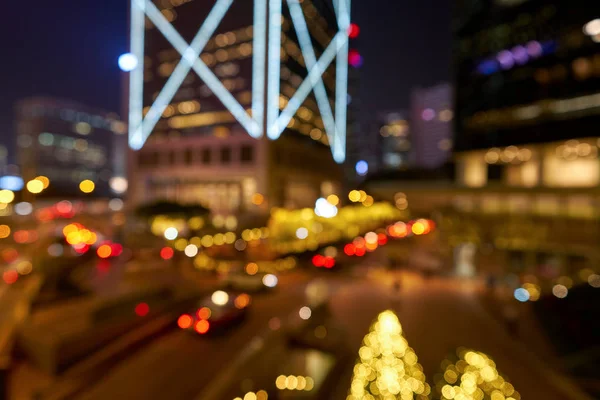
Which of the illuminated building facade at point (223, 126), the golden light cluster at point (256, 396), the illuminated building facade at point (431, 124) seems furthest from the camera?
the illuminated building facade at point (431, 124)

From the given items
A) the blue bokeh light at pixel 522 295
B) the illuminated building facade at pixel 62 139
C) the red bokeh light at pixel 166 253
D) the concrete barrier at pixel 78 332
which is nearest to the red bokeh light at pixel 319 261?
the red bokeh light at pixel 166 253

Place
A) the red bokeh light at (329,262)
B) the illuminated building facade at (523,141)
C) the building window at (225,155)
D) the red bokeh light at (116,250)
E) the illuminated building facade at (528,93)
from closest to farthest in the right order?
the red bokeh light at (329,262) → the red bokeh light at (116,250) → the illuminated building facade at (523,141) → the illuminated building facade at (528,93) → the building window at (225,155)

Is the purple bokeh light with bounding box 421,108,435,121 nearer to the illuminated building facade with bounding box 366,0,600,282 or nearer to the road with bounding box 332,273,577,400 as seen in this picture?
the illuminated building facade with bounding box 366,0,600,282

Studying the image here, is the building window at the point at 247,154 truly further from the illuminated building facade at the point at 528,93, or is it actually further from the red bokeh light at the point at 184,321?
the red bokeh light at the point at 184,321

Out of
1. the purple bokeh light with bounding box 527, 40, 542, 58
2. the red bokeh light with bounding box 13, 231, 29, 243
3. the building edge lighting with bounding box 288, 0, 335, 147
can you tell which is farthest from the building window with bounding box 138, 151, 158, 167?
the purple bokeh light with bounding box 527, 40, 542, 58

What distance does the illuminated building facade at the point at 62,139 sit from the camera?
83.4 m

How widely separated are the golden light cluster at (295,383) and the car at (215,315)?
2.32 m

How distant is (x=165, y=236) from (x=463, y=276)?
1318cm

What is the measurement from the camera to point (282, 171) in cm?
3659

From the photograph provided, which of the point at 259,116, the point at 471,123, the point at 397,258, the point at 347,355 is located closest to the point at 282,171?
the point at 259,116

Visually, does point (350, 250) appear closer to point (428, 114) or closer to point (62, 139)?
point (428, 114)

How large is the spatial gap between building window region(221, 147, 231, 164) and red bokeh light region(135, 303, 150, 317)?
90.8ft

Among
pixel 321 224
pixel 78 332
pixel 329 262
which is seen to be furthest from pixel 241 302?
pixel 321 224

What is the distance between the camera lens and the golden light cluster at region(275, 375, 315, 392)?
5797 mm
